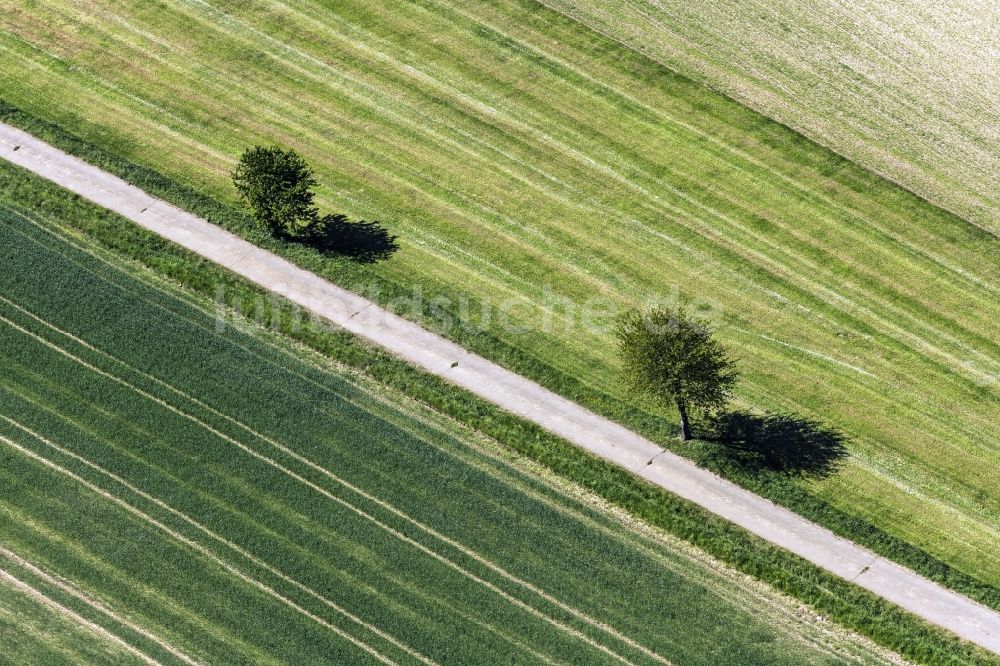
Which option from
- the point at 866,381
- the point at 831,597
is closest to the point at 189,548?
the point at 831,597

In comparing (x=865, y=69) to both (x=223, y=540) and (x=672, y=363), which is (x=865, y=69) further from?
(x=223, y=540)

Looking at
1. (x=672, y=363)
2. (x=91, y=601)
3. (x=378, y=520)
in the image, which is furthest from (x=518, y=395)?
(x=91, y=601)

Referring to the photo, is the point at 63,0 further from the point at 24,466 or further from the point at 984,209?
the point at 984,209

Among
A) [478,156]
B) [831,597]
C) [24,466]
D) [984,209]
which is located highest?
[984,209]

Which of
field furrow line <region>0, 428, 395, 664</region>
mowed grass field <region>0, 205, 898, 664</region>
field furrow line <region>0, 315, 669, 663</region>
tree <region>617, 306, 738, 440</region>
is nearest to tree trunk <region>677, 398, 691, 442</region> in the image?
tree <region>617, 306, 738, 440</region>

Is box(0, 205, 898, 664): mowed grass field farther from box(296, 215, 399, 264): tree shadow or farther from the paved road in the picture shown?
box(296, 215, 399, 264): tree shadow

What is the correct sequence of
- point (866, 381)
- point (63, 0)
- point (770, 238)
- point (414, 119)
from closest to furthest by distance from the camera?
point (866, 381), point (770, 238), point (414, 119), point (63, 0)
